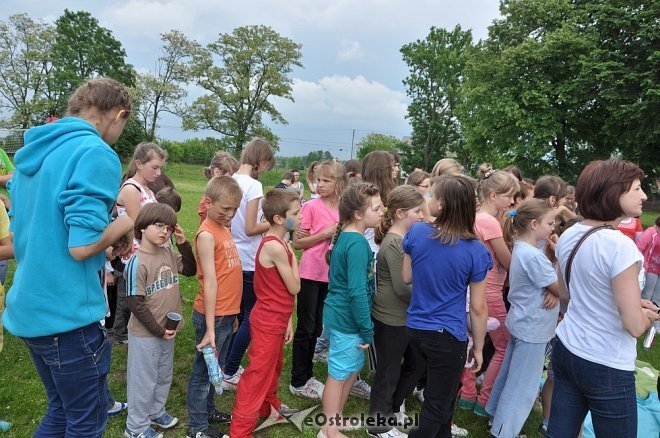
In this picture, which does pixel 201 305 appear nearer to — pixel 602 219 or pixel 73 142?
pixel 73 142

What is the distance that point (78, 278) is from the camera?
183cm

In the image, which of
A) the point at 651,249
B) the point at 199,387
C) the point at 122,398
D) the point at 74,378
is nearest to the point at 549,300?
the point at 199,387

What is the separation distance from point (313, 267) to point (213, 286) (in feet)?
3.55

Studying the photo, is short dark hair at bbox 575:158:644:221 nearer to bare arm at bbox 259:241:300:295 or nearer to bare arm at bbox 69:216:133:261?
bare arm at bbox 259:241:300:295

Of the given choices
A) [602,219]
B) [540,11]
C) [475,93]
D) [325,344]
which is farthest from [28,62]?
[602,219]

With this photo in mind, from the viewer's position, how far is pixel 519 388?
10.1 feet

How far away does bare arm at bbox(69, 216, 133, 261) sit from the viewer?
5.74 ft

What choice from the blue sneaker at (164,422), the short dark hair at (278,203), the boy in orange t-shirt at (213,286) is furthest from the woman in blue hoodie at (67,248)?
the blue sneaker at (164,422)

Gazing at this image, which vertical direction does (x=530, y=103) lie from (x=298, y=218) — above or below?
above

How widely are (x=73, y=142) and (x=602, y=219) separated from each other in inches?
100

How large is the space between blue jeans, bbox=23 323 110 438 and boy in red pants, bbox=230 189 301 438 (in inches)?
40.6

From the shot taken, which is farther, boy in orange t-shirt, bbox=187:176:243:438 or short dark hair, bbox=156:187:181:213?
short dark hair, bbox=156:187:181:213

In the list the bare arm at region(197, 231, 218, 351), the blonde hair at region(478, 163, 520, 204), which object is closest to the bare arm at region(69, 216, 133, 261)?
the bare arm at region(197, 231, 218, 351)

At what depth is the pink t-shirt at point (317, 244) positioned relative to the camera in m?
3.71
